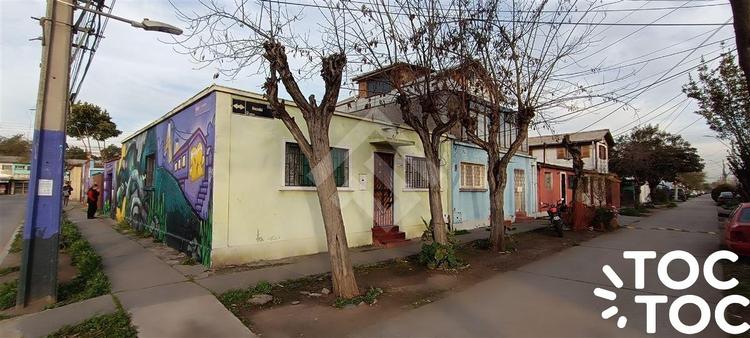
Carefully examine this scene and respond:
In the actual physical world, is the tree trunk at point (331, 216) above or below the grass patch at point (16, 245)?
above

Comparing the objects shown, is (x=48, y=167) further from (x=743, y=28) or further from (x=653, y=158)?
(x=653, y=158)

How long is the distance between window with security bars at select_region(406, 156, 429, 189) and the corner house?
1.4 inches

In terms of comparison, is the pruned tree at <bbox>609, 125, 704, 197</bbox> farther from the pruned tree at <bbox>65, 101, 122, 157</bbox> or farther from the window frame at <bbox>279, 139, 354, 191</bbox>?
the pruned tree at <bbox>65, 101, 122, 157</bbox>

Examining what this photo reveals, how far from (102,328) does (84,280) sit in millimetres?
2735

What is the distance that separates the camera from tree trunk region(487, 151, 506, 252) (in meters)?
10.0

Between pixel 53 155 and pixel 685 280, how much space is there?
10291 millimetres

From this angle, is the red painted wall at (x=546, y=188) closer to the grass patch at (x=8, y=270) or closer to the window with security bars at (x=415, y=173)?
the window with security bars at (x=415, y=173)

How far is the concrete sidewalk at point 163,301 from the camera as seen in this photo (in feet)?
14.8

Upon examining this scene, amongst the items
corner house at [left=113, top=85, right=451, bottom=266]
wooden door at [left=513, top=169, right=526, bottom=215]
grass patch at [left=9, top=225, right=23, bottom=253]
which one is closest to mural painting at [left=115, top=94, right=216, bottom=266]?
corner house at [left=113, top=85, right=451, bottom=266]

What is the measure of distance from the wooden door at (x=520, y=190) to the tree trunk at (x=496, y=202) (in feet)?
26.4

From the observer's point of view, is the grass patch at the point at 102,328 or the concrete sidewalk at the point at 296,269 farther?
the concrete sidewalk at the point at 296,269

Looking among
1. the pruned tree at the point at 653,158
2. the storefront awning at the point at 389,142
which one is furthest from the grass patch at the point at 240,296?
the pruned tree at the point at 653,158

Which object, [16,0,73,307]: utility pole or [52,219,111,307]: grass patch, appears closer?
[16,0,73,307]: utility pole

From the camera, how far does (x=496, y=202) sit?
10.2 m
